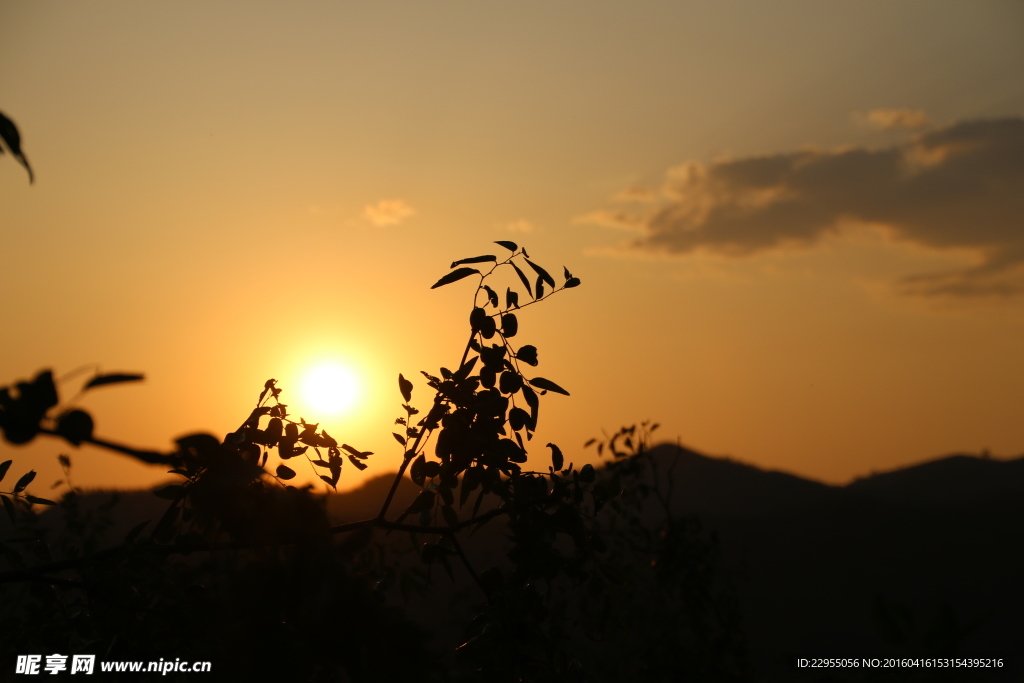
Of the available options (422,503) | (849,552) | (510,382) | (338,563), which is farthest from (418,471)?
(849,552)

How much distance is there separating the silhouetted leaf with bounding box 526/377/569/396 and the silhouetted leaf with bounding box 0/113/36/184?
194 centimetres

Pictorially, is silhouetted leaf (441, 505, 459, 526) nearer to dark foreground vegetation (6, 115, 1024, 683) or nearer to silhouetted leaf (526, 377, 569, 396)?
dark foreground vegetation (6, 115, 1024, 683)

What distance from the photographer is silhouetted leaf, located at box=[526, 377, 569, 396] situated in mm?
2949

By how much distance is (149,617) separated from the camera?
2.60 m

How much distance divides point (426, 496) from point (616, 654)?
32.3ft

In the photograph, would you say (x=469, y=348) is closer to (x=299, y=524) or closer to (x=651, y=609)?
(x=299, y=524)

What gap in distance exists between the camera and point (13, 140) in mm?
1409

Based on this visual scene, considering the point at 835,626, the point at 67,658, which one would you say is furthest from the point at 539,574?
the point at 835,626

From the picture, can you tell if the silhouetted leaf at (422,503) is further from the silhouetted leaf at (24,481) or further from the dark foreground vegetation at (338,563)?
the silhouetted leaf at (24,481)

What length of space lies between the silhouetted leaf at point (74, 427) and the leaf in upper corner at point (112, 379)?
0.06m

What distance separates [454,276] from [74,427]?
1890 millimetres

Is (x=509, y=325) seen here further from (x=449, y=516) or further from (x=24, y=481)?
(x=24, y=481)

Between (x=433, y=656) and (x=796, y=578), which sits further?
Answer: (x=796, y=578)

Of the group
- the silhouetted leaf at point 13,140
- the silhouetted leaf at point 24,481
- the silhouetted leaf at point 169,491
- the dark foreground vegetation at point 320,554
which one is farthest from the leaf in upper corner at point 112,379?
the silhouetted leaf at point 24,481
